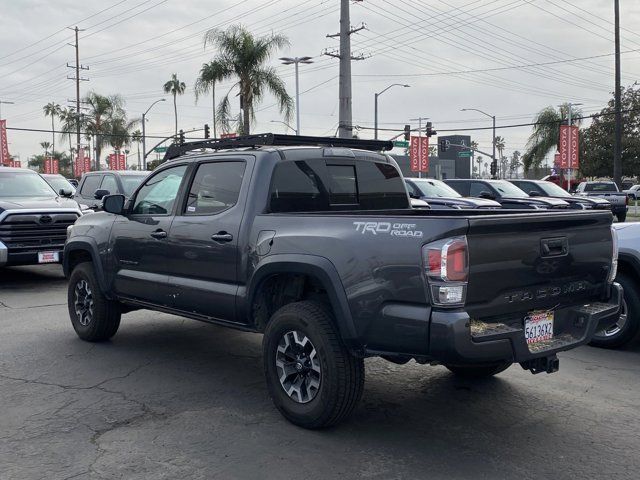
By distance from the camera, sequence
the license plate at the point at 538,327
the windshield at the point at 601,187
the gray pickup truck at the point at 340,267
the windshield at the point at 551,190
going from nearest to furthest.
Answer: the gray pickup truck at the point at 340,267 < the license plate at the point at 538,327 < the windshield at the point at 551,190 < the windshield at the point at 601,187

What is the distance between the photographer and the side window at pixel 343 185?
17.7 ft

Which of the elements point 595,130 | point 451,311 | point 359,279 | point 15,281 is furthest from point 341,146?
point 595,130

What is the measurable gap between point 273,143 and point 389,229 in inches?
70.4

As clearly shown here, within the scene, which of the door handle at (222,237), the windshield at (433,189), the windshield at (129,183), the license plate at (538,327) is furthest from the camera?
the windshield at (433,189)

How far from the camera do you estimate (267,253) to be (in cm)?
466

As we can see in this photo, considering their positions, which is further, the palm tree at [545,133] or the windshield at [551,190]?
the palm tree at [545,133]

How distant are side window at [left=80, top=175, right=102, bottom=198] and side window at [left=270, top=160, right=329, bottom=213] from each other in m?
10.2

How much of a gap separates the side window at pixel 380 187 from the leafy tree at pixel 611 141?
5014cm

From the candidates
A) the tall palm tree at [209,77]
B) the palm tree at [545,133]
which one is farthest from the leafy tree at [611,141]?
the tall palm tree at [209,77]

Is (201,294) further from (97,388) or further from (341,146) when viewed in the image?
(341,146)

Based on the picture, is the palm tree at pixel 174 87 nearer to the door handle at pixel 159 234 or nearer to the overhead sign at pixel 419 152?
the overhead sign at pixel 419 152

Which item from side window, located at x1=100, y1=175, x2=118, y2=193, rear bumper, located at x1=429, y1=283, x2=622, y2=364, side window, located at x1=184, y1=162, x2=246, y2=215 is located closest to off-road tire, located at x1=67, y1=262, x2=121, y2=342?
side window, located at x1=184, y1=162, x2=246, y2=215

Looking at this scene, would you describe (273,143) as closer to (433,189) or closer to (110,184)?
(110,184)

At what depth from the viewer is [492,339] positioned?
380 centimetres
